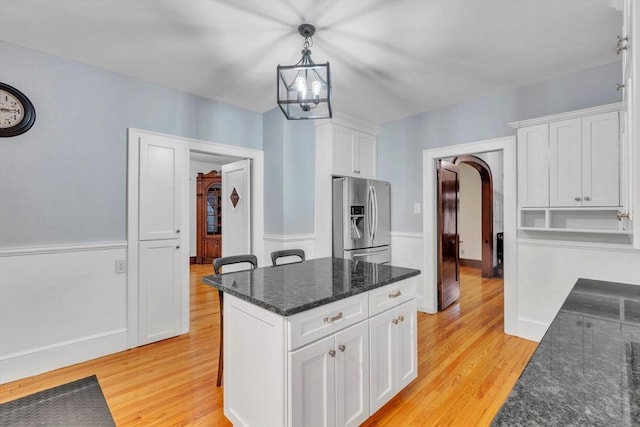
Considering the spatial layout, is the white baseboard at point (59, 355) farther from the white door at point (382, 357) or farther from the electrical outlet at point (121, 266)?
the white door at point (382, 357)

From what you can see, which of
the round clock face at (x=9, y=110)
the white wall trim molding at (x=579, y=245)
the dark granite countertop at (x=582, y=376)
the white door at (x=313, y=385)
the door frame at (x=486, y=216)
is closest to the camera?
the dark granite countertop at (x=582, y=376)

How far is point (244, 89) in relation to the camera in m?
3.17

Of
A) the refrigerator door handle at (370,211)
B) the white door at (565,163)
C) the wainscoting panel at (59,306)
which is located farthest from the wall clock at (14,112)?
the white door at (565,163)

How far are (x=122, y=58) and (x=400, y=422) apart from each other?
3.45 m

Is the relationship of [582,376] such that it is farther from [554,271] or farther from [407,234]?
[407,234]

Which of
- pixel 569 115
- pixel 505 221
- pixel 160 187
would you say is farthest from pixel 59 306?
pixel 569 115

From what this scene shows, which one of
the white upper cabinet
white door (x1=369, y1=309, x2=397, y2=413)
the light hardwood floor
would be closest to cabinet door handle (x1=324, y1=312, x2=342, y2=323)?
white door (x1=369, y1=309, x2=397, y2=413)

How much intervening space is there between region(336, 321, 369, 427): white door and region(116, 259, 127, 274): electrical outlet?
2345 mm

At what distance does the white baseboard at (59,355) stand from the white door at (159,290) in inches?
8.5

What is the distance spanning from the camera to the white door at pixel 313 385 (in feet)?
4.41

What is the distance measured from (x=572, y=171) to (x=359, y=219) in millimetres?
2087

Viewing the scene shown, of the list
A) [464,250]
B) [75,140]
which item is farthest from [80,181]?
[464,250]

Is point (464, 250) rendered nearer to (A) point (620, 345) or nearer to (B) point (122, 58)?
(A) point (620, 345)

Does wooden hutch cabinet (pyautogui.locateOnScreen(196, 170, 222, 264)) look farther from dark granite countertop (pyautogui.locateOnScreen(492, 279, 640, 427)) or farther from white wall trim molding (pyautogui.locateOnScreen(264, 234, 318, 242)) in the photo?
dark granite countertop (pyautogui.locateOnScreen(492, 279, 640, 427))
